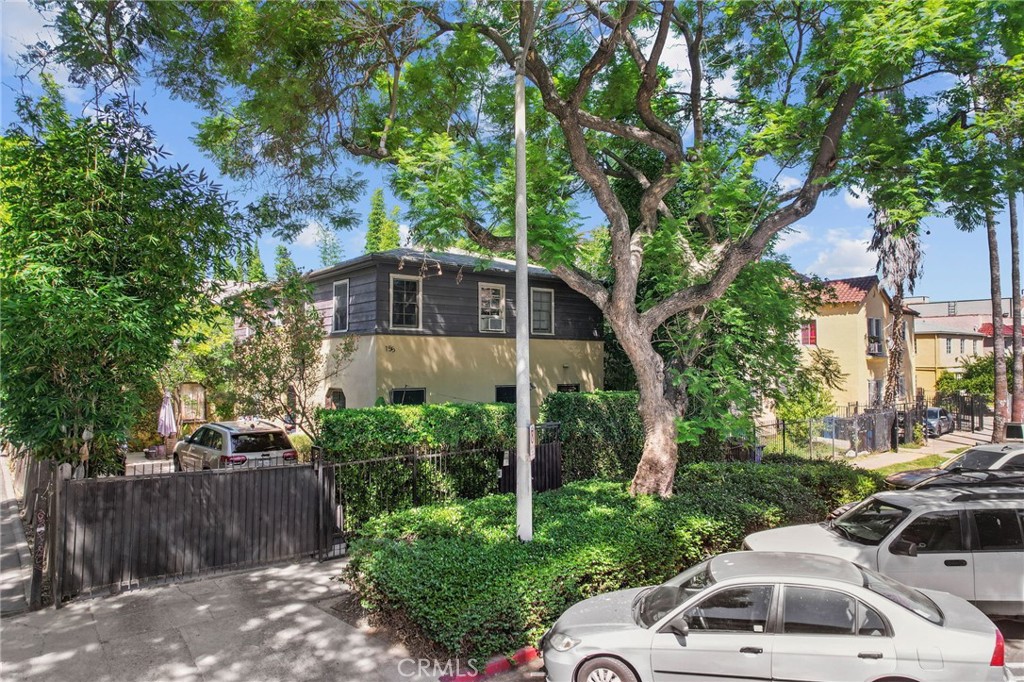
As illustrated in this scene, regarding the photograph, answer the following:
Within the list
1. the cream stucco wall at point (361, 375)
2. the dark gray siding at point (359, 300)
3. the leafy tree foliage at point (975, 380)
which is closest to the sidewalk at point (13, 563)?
the cream stucco wall at point (361, 375)

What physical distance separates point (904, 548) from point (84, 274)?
1133 centimetres

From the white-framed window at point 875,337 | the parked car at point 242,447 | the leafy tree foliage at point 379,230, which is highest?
the leafy tree foliage at point 379,230

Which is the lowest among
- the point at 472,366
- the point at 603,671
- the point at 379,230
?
the point at 603,671

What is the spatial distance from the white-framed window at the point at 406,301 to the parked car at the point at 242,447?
4.27 m

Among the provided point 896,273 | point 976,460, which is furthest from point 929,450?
point 976,460

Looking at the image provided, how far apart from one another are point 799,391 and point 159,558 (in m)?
14.8

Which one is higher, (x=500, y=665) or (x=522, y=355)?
(x=522, y=355)

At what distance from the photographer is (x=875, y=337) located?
29328 millimetres

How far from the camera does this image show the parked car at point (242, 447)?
13555mm

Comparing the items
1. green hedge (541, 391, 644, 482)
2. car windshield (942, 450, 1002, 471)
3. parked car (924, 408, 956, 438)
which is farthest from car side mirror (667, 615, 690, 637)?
parked car (924, 408, 956, 438)

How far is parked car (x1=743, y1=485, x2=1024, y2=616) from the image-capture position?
23.4 ft

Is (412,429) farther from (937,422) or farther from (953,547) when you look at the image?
(937,422)

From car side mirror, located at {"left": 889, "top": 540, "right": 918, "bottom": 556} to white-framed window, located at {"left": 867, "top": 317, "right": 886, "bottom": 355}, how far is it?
24.7 metres

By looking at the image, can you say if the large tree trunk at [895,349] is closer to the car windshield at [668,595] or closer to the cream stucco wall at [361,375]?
the cream stucco wall at [361,375]
